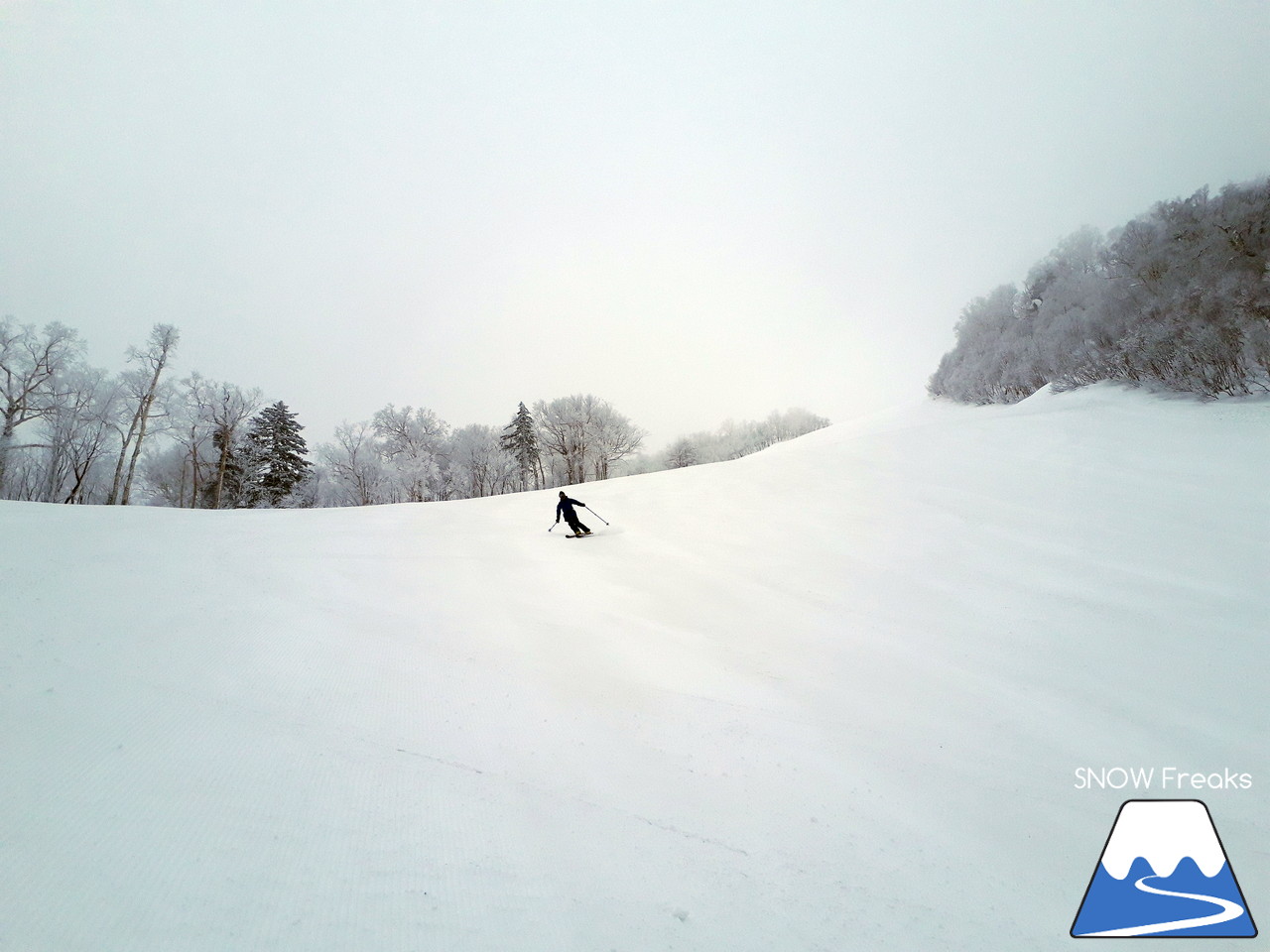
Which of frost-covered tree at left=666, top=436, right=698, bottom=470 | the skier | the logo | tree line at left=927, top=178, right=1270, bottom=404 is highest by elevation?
tree line at left=927, top=178, right=1270, bottom=404

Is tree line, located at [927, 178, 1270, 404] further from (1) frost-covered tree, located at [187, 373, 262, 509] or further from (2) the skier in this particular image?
(1) frost-covered tree, located at [187, 373, 262, 509]

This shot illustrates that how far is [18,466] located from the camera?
29.5m

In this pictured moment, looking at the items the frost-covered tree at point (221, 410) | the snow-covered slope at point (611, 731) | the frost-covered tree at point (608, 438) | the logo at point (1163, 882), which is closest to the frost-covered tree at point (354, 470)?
the frost-covered tree at point (221, 410)

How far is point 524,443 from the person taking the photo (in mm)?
39281

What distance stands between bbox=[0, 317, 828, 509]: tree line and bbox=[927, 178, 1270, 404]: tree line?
28553 mm

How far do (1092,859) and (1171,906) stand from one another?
1.28ft

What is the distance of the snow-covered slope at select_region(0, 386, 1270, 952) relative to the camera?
2639 mm

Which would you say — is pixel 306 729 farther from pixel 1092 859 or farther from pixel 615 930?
pixel 1092 859

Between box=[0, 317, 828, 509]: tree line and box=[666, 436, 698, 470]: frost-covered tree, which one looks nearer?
box=[0, 317, 828, 509]: tree line

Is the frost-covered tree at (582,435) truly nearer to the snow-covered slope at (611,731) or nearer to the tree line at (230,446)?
the tree line at (230,446)

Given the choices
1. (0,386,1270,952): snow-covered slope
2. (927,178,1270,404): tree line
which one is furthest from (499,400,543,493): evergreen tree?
(927,178,1270,404): tree line

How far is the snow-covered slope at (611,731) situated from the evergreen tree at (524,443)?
30175mm

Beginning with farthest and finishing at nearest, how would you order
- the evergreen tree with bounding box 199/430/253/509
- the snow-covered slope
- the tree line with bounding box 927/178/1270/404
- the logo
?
the evergreen tree with bounding box 199/430/253/509 < the tree line with bounding box 927/178/1270/404 < the logo < the snow-covered slope

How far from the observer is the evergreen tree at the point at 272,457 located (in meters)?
30.2
